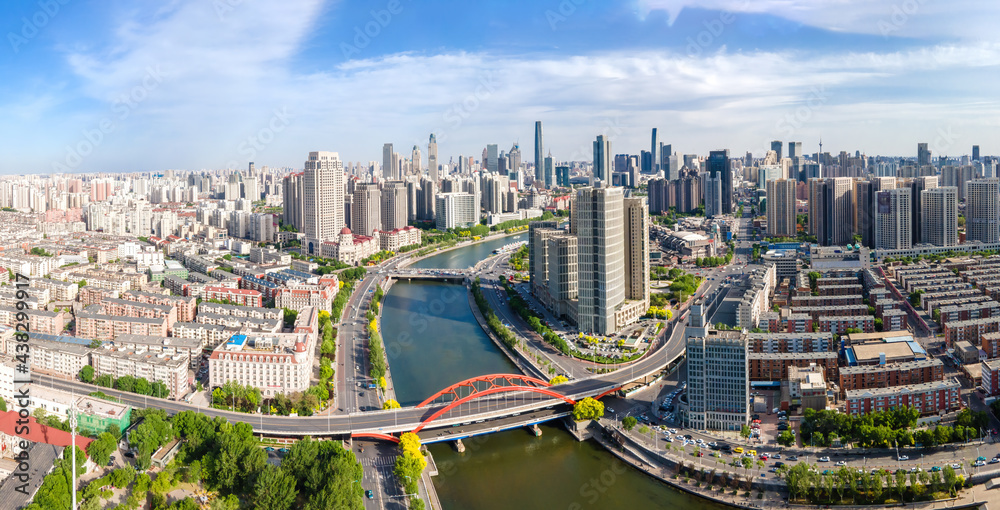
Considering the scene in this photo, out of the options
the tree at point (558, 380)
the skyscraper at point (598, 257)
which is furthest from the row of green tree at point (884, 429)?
the skyscraper at point (598, 257)

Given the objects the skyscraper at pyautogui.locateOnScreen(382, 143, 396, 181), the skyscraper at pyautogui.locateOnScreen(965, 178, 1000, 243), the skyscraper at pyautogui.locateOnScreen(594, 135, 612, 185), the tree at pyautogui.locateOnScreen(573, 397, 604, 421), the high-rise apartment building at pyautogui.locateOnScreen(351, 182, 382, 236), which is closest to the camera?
the tree at pyautogui.locateOnScreen(573, 397, 604, 421)

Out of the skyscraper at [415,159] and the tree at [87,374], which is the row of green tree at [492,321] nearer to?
the tree at [87,374]

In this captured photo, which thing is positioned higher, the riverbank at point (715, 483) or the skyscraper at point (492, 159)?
the skyscraper at point (492, 159)

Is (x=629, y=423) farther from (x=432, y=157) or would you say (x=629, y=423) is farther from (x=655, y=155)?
(x=655, y=155)

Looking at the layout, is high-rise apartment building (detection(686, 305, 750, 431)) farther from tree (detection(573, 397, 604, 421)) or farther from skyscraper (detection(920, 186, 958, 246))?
skyscraper (detection(920, 186, 958, 246))

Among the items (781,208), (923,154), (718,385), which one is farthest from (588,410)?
(923,154)

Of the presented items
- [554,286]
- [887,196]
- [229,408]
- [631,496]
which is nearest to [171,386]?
[229,408]

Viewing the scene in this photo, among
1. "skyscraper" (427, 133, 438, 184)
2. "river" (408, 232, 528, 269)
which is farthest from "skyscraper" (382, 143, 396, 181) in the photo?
"river" (408, 232, 528, 269)
